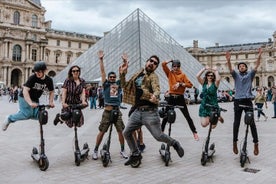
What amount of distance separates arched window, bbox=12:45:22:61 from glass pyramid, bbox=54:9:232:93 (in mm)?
26378

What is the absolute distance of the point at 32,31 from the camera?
2016 inches

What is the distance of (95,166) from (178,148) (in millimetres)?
1201

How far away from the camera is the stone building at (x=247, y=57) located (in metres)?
69.2

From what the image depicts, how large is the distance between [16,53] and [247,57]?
5016cm

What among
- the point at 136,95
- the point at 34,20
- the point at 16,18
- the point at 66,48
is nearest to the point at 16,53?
the point at 16,18

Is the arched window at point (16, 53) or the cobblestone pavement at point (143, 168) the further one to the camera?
the arched window at point (16, 53)

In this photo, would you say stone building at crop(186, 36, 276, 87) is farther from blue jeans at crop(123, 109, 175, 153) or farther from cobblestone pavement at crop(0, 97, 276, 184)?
blue jeans at crop(123, 109, 175, 153)

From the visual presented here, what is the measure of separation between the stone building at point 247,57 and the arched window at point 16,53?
40.3 metres

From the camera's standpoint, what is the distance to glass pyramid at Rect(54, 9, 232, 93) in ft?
72.6

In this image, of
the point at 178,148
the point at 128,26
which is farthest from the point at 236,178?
the point at 128,26

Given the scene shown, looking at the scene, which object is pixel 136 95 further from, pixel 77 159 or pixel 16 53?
pixel 16 53

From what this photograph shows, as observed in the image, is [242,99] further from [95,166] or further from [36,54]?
[36,54]

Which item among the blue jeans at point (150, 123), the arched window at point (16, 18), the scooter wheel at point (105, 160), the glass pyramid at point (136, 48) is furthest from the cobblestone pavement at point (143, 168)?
the arched window at point (16, 18)

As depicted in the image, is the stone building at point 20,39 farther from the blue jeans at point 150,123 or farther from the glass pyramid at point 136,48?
the blue jeans at point 150,123
